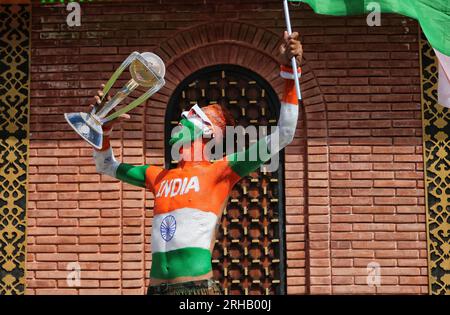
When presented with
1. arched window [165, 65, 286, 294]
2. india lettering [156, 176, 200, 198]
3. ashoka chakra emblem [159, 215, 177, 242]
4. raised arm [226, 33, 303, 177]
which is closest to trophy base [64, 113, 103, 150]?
india lettering [156, 176, 200, 198]

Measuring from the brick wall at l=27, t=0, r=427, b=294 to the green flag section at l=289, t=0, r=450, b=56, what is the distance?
84 centimetres

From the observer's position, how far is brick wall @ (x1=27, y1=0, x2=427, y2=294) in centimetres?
865

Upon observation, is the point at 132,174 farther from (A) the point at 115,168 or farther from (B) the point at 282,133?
(B) the point at 282,133

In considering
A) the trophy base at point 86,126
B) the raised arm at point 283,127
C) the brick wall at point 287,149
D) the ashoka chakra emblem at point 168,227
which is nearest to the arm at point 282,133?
the raised arm at point 283,127

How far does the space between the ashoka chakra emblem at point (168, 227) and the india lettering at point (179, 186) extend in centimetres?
16

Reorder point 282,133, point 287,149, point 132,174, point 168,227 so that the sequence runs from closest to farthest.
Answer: point 282,133 → point 168,227 → point 132,174 → point 287,149

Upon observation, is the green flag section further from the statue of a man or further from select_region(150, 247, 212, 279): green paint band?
select_region(150, 247, 212, 279): green paint band

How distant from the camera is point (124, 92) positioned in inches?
263

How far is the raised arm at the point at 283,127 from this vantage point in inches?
246

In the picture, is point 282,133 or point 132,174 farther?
point 132,174

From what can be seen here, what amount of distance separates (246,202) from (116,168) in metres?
2.00

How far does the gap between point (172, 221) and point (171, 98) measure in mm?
2496

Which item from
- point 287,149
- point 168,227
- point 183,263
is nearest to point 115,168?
point 168,227
